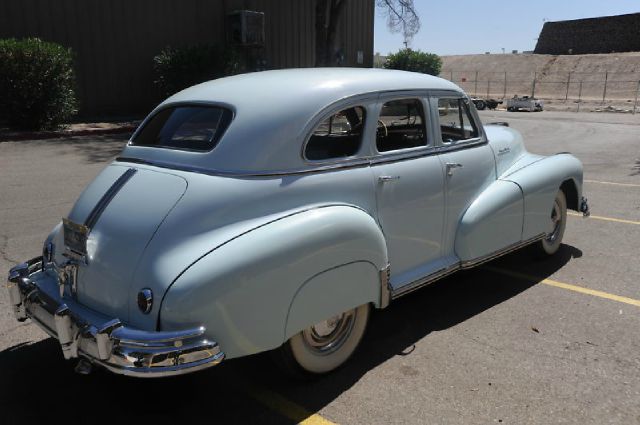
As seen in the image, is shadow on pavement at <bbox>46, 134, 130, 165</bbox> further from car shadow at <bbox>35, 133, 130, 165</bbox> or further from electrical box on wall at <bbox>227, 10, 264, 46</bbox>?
electrical box on wall at <bbox>227, 10, 264, 46</bbox>

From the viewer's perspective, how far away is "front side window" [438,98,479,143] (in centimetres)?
414

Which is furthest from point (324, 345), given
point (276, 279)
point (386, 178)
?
point (386, 178)

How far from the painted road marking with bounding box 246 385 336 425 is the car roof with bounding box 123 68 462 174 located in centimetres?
127

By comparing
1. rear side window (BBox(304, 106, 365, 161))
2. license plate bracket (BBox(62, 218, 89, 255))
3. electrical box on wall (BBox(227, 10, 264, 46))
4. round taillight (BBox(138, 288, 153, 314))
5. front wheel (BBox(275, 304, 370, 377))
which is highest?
electrical box on wall (BBox(227, 10, 264, 46))

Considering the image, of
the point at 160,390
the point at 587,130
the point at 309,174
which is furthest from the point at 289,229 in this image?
the point at 587,130

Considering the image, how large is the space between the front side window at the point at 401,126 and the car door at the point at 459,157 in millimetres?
137

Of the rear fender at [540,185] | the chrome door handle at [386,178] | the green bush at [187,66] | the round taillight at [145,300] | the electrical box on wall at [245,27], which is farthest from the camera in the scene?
the electrical box on wall at [245,27]

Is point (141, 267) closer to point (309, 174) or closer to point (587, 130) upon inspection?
point (309, 174)

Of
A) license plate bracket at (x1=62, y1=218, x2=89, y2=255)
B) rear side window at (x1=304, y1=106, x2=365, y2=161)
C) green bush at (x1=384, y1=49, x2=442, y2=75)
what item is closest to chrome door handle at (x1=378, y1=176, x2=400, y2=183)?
rear side window at (x1=304, y1=106, x2=365, y2=161)

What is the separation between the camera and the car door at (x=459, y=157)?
3.95 metres

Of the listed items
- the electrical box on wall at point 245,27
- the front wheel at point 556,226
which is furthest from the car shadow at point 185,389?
the electrical box on wall at point 245,27

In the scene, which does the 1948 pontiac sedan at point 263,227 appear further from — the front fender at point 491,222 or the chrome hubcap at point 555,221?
the chrome hubcap at point 555,221

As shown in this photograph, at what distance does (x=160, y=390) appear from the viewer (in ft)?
10.2

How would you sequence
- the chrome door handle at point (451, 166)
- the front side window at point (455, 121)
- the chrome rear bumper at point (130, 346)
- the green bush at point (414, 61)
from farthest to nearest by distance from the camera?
the green bush at point (414, 61) → the front side window at point (455, 121) → the chrome door handle at point (451, 166) → the chrome rear bumper at point (130, 346)
